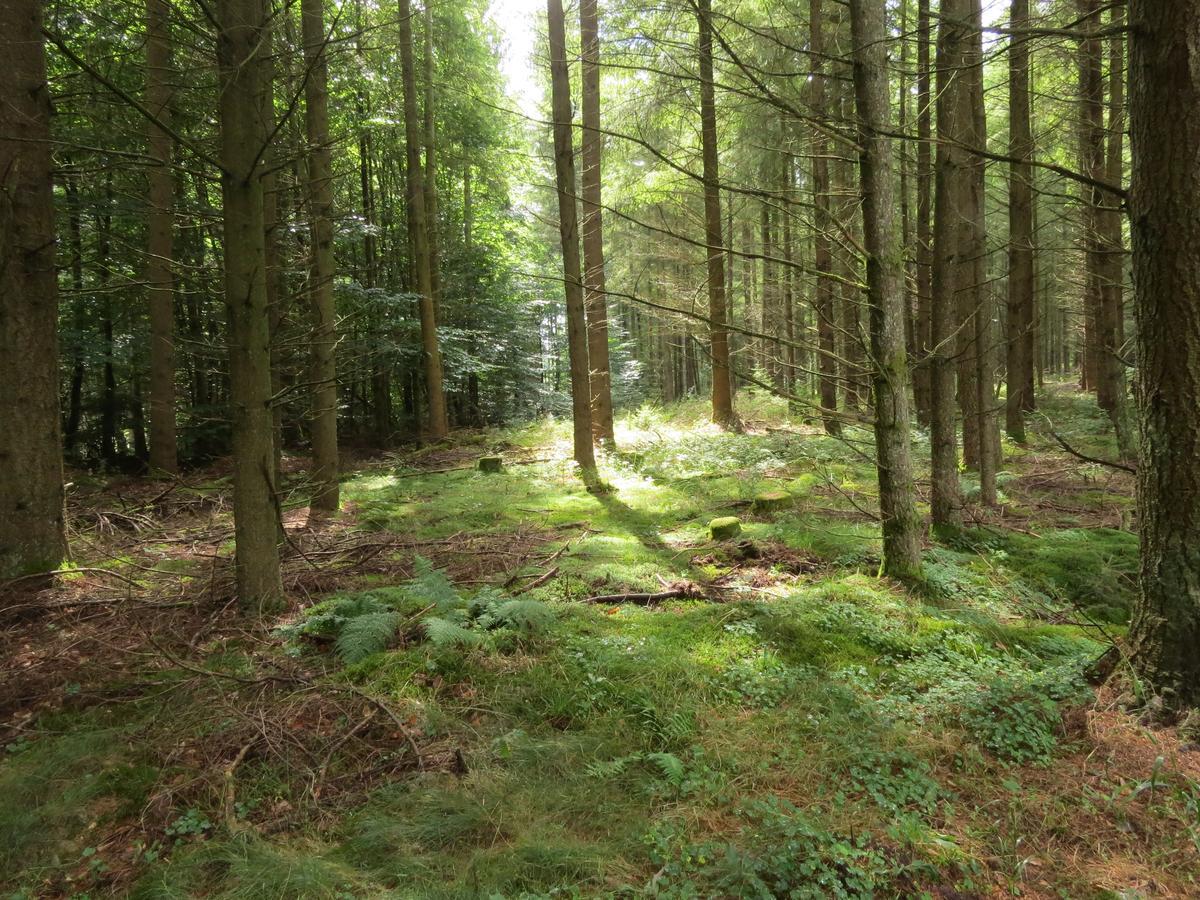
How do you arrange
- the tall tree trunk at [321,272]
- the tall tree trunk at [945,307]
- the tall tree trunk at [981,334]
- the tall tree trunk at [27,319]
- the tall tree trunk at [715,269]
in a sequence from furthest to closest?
1. the tall tree trunk at [715,269]
2. the tall tree trunk at [321,272]
3. the tall tree trunk at [981,334]
4. the tall tree trunk at [945,307]
5. the tall tree trunk at [27,319]

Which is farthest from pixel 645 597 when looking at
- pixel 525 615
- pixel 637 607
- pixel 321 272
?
pixel 321 272

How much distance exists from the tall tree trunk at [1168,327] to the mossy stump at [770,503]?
16.3ft

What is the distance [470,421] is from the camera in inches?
878

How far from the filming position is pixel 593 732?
11.4ft

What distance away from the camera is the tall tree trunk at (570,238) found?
9.81 metres

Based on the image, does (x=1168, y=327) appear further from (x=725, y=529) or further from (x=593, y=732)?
(x=725, y=529)

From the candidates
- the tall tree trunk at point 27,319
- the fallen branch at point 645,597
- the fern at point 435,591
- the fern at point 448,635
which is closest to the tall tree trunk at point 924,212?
the fallen branch at point 645,597

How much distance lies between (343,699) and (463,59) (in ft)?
54.4

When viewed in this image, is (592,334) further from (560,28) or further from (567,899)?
(567,899)

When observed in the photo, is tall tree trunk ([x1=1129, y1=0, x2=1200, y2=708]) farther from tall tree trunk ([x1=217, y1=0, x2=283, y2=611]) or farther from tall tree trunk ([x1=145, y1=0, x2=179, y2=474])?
tall tree trunk ([x1=145, y1=0, x2=179, y2=474])

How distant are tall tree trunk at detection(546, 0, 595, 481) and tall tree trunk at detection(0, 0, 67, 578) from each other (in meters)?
6.06

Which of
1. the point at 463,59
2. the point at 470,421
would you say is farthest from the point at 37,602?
the point at 470,421

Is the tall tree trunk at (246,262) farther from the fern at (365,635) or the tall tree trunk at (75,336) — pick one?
the tall tree trunk at (75,336)

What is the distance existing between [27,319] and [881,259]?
7.29 metres
